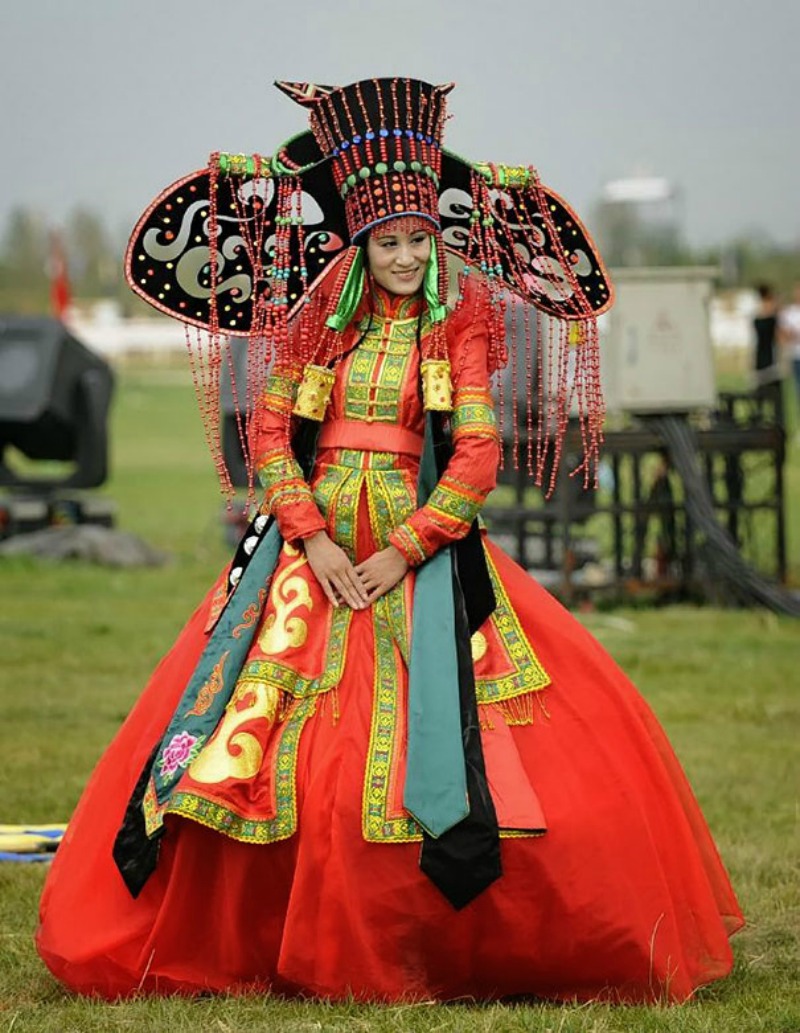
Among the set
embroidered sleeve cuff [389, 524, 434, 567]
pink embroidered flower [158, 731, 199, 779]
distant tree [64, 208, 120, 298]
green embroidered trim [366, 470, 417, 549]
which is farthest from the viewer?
distant tree [64, 208, 120, 298]

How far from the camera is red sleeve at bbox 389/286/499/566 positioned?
446 centimetres

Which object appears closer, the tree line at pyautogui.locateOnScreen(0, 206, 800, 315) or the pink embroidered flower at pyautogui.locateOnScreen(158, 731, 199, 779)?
the pink embroidered flower at pyautogui.locateOnScreen(158, 731, 199, 779)

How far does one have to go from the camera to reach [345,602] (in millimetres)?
4496

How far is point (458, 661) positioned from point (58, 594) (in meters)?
7.47

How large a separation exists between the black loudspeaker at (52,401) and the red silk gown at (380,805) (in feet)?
29.9

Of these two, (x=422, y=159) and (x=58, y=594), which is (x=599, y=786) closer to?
(x=422, y=159)

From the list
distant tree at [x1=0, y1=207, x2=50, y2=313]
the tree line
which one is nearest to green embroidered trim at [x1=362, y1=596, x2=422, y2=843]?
the tree line

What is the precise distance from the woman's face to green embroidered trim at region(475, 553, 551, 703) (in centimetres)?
67

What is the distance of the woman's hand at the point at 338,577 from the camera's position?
14.7ft

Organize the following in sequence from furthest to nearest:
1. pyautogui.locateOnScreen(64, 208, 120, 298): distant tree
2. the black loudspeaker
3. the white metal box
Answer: pyautogui.locateOnScreen(64, 208, 120, 298): distant tree < the black loudspeaker < the white metal box

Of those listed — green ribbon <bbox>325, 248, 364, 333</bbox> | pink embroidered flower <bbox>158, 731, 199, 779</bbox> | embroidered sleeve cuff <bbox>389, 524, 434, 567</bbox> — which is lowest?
pink embroidered flower <bbox>158, 731, 199, 779</bbox>

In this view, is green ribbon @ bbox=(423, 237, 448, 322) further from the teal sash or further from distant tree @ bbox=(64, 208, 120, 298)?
distant tree @ bbox=(64, 208, 120, 298)

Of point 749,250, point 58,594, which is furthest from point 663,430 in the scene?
point 749,250

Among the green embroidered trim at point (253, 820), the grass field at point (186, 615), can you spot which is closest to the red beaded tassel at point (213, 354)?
the green embroidered trim at point (253, 820)
